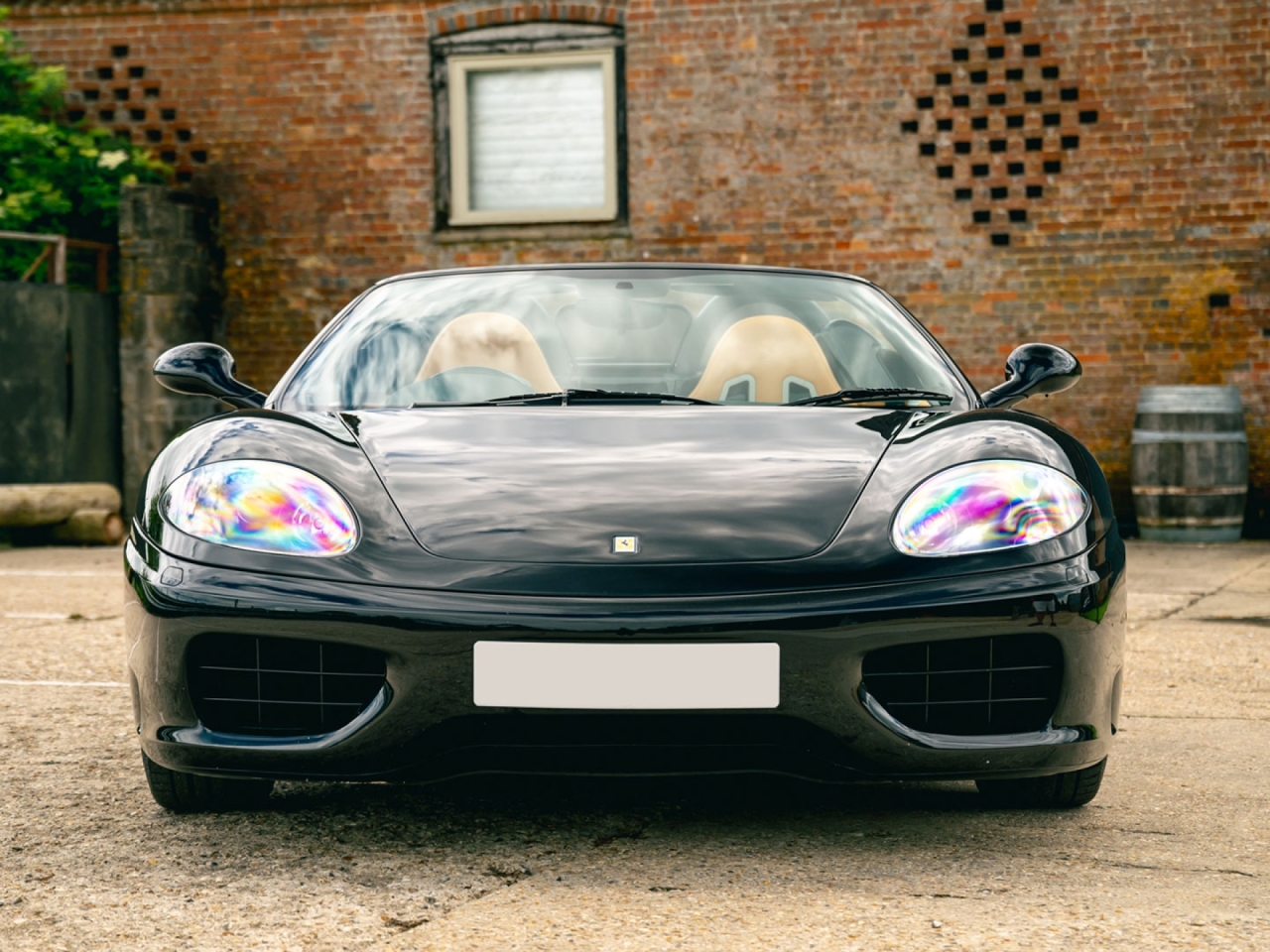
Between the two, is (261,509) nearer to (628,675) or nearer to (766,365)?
(628,675)

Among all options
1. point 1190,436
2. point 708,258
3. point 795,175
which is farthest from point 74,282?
point 1190,436

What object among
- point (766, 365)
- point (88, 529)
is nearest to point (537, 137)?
point (88, 529)

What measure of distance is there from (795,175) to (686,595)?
345 inches

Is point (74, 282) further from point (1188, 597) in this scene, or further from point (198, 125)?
point (1188, 597)

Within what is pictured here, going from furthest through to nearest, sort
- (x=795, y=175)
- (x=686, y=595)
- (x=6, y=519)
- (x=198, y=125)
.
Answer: (x=198, y=125)
(x=795, y=175)
(x=6, y=519)
(x=686, y=595)

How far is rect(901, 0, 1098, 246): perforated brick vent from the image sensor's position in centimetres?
1060

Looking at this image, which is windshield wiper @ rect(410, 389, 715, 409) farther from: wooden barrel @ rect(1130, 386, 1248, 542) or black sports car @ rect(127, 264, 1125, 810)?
wooden barrel @ rect(1130, 386, 1248, 542)

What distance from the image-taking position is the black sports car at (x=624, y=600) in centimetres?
246

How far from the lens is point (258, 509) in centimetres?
269

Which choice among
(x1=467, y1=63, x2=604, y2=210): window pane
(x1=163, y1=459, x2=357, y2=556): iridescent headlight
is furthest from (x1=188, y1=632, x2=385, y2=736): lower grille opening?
(x1=467, y1=63, x2=604, y2=210): window pane

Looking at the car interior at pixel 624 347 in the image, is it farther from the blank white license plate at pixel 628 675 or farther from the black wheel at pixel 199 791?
the blank white license plate at pixel 628 675

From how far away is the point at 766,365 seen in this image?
3611 millimetres

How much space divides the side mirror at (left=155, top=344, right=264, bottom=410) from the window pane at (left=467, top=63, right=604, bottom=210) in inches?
314

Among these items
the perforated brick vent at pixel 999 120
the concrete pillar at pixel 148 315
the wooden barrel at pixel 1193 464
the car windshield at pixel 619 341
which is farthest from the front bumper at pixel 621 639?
the concrete pillar at pixel 148 315
